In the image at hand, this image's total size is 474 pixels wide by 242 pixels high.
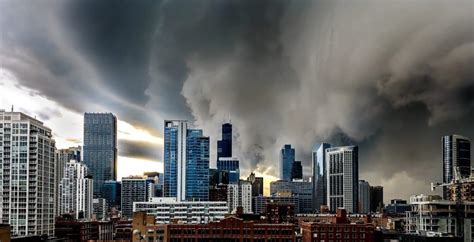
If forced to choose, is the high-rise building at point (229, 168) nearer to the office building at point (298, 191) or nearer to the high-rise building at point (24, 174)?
the office building at point (298, 191)

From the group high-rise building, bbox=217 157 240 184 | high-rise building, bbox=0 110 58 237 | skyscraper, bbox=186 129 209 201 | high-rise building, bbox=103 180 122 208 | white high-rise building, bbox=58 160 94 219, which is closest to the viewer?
high-rise building, bbox=0 110 58 237

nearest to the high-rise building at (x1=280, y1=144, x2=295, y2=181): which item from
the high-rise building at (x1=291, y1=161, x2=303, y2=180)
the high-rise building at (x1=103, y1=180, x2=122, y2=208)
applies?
the high-rise building at (x1=291, y1=161, x2=303, y2=180)

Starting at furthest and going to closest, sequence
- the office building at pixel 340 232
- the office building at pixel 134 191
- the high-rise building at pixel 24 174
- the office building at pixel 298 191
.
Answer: the office building at pixel 298 191 < the office building at pixel 134 191 < the office building at pixel 340 232 < the high-rise building at pixel 24 174

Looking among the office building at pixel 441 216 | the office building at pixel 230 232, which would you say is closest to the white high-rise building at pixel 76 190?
the office building at pixel 230 232

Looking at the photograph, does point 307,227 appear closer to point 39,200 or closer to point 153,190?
point 39,200

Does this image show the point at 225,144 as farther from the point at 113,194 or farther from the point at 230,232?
the point at 230,232

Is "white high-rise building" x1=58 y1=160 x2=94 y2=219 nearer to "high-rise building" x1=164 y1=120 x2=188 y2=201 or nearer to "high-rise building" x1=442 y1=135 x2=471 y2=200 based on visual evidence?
"high-rise building" x1=164 y1=120 x2=188 y2=201
